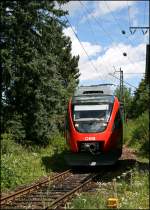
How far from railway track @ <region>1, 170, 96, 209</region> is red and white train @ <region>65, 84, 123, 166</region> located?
144 centimetres

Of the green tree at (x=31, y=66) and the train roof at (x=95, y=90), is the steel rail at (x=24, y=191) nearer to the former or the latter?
the train roof at (x=95, y=90)

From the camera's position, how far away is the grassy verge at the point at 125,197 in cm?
1161

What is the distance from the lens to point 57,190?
1622 cm

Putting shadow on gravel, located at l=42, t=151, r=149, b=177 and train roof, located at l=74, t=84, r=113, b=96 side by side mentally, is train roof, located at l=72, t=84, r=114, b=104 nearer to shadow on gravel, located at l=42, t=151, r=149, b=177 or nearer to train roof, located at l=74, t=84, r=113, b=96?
train roof, located at l=74, t=84, r=113, b=96

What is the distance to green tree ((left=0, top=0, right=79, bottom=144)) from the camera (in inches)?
1103

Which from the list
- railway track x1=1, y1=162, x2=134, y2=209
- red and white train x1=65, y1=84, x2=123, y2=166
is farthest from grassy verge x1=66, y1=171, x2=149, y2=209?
red and white train x1=65, y1=84, x2=123, y2=166

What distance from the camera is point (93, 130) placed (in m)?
21.5

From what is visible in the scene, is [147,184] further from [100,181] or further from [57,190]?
[100,181]

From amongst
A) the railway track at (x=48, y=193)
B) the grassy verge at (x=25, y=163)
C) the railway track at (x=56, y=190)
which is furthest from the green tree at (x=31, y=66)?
the railway track at (x=48, y=193)

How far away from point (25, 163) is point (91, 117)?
10.4 ft

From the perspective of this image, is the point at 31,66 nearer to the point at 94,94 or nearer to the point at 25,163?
the point at 94,94

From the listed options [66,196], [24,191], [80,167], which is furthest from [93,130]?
[66,196]

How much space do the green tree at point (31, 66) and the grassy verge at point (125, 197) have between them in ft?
42.9

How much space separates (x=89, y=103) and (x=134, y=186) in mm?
8569
